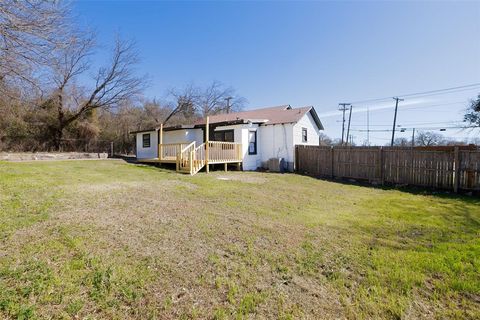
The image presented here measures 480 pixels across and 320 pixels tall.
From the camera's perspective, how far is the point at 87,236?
11.5ft

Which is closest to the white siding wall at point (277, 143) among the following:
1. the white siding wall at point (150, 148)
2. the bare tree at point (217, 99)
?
the white siding wall at point (150, 148)

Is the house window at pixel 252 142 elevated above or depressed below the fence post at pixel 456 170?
above

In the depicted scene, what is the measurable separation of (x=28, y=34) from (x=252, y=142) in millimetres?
11437

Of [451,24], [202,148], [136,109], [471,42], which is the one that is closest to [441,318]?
[202,148]

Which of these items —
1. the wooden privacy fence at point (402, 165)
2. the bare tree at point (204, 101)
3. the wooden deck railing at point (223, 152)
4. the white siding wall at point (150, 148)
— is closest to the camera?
the wooden privacy fence at point (402, 165)

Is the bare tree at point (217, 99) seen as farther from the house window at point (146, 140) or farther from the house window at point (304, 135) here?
the house window at point (304, 135)

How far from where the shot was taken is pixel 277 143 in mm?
14758

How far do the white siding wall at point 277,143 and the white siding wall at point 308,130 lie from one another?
1.47 feet

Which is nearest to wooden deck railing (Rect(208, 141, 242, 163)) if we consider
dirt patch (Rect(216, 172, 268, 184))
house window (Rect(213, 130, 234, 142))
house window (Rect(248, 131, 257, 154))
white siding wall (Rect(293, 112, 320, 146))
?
house window (Rect(248, 131, 257, 154))

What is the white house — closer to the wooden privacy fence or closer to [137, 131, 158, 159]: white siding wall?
[137, 131, 158, 159]: white siding wall

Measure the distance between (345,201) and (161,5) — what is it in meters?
11.1

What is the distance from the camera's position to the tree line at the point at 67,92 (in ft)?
14.7

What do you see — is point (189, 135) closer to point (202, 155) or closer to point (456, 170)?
point (202, 155)

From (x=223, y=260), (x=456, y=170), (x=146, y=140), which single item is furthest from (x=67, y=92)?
(x=456, y=170)
